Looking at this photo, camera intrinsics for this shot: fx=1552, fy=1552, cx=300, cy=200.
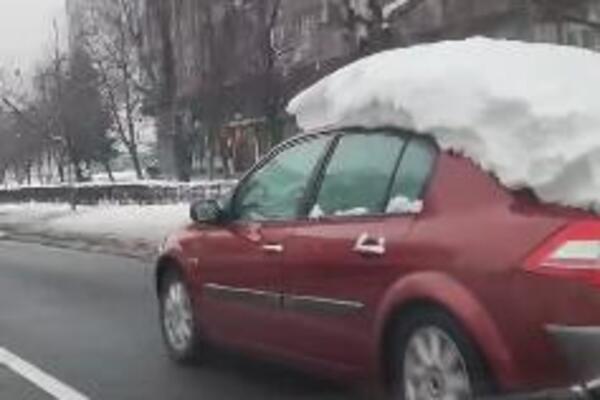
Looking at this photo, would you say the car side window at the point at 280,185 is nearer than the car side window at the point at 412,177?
No

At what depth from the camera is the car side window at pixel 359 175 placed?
7.49m

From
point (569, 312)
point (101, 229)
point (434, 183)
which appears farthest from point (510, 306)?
point (101, 229)

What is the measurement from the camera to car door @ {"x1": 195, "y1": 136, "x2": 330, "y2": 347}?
8.27m

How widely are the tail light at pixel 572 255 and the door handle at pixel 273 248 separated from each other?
2.12 metres

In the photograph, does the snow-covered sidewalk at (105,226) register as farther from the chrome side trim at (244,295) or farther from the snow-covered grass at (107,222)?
the chrome side trim at (244,295)

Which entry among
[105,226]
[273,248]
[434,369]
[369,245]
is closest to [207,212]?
[273,248]

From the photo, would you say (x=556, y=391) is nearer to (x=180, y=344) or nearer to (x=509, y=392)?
(x=509, y=392)

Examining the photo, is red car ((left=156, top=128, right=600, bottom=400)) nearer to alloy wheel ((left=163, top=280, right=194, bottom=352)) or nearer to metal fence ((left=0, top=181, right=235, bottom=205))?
alloy wheel ((left=163, top=280, right=194, bottom=352))

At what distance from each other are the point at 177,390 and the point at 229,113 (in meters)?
42.3

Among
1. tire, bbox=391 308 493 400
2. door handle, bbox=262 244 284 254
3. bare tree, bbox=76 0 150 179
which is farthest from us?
bare tree, bbox=76 0 150 179

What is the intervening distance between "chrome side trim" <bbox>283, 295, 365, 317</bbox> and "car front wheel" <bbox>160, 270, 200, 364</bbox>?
186 cm

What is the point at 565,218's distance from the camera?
6.35 metres

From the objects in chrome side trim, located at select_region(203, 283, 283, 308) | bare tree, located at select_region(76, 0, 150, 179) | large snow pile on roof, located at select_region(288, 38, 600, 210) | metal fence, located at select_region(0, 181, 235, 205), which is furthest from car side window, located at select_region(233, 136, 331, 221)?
bare tree, located at select_region(76, 0, 150, 179)

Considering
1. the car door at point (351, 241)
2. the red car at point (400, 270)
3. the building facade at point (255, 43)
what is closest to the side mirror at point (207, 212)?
the red car at point (400, 270)
